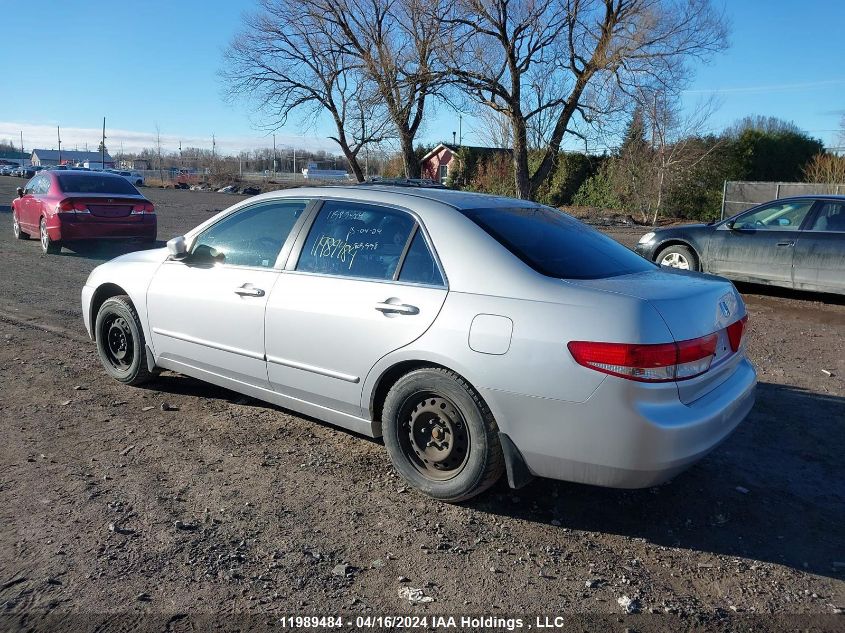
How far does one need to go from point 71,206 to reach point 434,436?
11.4 meters

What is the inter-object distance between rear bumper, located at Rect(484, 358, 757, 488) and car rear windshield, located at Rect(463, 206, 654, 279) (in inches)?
29.1

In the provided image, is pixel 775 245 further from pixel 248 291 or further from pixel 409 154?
pixel 409 154

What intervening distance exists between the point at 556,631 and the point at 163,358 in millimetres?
3595

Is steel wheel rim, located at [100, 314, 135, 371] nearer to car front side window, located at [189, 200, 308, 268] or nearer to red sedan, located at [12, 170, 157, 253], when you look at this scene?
car front side window, located at [189, 200, 308, 268]

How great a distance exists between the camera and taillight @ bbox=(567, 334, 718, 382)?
328 centimetres

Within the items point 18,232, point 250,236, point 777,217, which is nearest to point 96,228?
point 18,232

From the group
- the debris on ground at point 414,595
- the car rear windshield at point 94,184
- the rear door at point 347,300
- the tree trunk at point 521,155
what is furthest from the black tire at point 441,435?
the tree trunk at point 521,155

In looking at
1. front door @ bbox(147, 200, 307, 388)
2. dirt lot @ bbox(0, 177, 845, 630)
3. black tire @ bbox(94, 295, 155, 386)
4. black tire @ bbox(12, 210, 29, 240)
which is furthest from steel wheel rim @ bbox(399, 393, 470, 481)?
black tire @ bbox(12, 210, 29, 240)

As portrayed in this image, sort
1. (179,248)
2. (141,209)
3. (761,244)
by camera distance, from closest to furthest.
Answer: (179,248), (761,244), (141,209)

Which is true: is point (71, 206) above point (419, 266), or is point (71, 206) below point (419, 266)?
above

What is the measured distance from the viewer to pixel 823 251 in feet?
31.8

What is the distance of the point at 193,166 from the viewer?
11788cm

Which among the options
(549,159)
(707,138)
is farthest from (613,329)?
(707,138)

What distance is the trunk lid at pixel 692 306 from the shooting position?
11.3 feet
